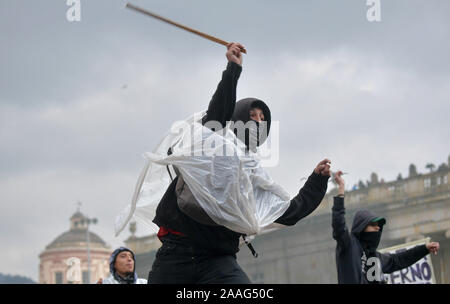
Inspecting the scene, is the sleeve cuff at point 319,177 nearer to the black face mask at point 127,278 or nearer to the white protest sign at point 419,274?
the black face mask at point 127,278

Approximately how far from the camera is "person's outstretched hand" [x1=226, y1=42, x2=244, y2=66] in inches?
182

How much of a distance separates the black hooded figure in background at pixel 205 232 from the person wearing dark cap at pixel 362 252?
1.51 m

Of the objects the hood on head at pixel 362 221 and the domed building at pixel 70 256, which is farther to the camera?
the domed building at pixel 70 256

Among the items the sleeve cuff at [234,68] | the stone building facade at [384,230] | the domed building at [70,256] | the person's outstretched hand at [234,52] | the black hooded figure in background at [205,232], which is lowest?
the black hooded figure in background at [205,232]

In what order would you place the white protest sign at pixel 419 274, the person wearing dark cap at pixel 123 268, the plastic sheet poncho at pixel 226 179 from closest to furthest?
the plastic sheet poncho at pixel 226 179
the person wearing dark cap at pixel 123 268
the white protest sign at pixel 419 274

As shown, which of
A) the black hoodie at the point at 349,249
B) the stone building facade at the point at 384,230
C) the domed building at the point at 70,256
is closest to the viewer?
the black hoodie at the point at 349,249

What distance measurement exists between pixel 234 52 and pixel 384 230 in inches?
1714

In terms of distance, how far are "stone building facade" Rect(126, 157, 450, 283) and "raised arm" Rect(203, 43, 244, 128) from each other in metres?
35.4

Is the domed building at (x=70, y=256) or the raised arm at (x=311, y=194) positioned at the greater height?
the domed building at (x=70, y=256)

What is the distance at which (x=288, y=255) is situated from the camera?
52188 mm

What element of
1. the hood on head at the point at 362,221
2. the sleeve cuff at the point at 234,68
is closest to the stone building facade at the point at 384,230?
the hood on head at the point at 362,221

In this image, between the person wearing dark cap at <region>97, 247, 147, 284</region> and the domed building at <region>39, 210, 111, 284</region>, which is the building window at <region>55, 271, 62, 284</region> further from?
the person wearing dark cap at <region>97, 247, 147, 284</region>

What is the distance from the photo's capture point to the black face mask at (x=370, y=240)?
6.74 meters
